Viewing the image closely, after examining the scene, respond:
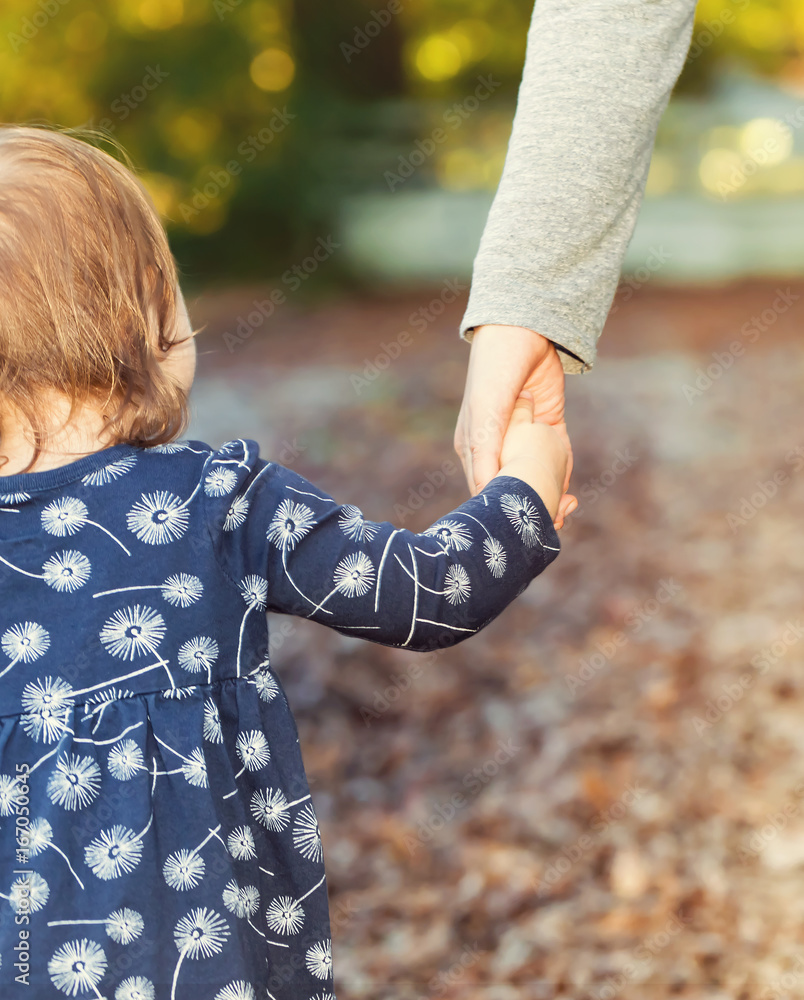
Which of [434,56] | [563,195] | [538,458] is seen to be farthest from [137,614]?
[434,56]

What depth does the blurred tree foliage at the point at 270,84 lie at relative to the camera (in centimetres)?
911

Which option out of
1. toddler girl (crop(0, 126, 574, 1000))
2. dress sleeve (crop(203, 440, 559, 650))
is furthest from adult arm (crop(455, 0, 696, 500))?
toddler girl (crop(0, 126, 574, 1000))

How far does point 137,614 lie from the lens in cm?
115

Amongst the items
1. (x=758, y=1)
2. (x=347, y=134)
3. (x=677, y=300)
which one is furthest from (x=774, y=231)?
(x=347, y=134)

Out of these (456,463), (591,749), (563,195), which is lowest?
(456,463)

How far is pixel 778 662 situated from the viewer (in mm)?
3477

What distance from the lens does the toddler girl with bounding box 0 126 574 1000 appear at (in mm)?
1117

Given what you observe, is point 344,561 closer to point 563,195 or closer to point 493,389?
point 493,389

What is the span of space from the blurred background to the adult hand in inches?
55.2

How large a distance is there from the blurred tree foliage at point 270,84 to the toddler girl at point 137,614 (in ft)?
27.5

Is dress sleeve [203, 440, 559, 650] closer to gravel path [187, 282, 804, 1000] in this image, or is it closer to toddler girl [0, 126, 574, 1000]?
toddler girl [0, 126, 574, 1000]

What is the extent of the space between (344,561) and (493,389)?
1.54 feet

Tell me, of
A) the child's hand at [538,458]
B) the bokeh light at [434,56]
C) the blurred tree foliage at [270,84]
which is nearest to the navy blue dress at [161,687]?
the child's hand at [538,458]

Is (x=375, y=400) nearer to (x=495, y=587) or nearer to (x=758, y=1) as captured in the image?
(x=495, y=587)
